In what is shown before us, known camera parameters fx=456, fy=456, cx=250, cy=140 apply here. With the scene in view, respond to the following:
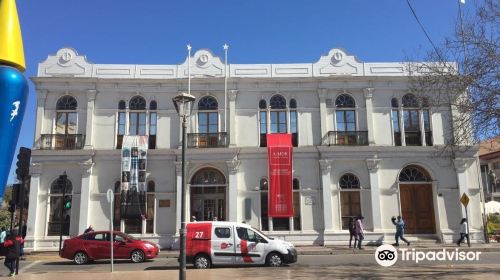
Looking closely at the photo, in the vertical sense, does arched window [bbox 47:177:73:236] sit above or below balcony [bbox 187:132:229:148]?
below

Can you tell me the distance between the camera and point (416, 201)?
26469 mm

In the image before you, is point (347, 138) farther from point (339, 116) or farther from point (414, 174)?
point (414, 174)

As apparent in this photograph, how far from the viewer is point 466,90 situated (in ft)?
46.9

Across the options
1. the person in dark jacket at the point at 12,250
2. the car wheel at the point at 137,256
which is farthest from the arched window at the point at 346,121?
the person in dark jacket at the point at 12,250

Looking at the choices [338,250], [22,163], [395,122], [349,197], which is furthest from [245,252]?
[395,122]

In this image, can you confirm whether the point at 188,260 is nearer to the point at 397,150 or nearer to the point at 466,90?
the point at 466,90

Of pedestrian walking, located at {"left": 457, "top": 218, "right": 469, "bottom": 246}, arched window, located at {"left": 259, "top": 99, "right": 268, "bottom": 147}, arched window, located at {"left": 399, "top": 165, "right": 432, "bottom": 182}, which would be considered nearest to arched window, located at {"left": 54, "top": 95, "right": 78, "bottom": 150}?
arched window, located at {"left": 259, "top": 99, "right": 268, "bottom": 147}

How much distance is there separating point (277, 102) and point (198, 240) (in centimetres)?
1240

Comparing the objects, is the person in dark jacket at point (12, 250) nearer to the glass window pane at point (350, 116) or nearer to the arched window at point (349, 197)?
the arched window at point (349, 197)

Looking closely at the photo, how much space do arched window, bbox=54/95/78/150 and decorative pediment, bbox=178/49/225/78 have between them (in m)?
6.75

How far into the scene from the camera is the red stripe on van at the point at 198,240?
56.1ft

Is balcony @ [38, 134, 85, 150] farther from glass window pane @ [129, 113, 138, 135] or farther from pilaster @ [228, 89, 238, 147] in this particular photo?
pilaster @ [228, 89, 238, 147]

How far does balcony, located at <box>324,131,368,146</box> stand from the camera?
26.6 metres

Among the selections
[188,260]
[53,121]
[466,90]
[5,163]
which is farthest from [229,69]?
[5,163]
